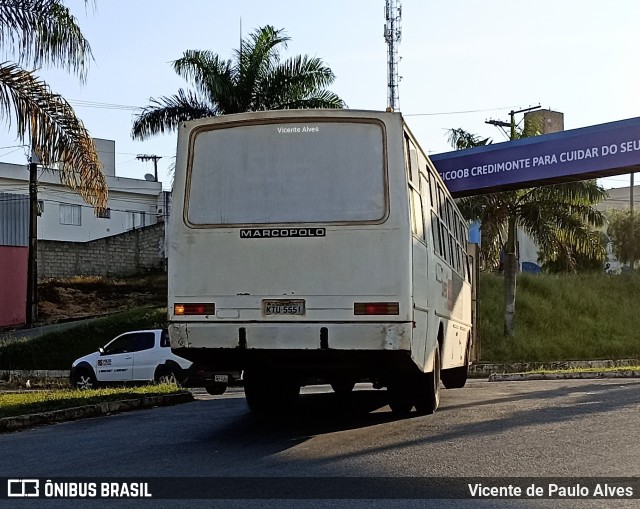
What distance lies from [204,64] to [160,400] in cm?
1850

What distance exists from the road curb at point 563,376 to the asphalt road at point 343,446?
9173 millimetres

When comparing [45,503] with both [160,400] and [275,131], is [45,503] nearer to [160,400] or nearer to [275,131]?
[275,131]

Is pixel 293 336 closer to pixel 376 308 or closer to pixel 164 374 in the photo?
pixel 376 308

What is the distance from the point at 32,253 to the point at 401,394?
2671 centimetres

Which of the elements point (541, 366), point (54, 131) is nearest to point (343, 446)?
point (54, 131)

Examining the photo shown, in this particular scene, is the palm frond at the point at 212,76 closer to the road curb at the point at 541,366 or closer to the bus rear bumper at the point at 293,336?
the road curb at the point at 541,366

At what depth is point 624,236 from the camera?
62500 mm

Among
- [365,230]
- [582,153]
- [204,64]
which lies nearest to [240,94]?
[204,64]

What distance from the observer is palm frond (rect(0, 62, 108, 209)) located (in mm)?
15602

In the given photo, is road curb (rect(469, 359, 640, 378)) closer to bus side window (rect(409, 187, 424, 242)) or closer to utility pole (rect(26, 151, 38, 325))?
utility pole (rect(26, 151, 38, 325))

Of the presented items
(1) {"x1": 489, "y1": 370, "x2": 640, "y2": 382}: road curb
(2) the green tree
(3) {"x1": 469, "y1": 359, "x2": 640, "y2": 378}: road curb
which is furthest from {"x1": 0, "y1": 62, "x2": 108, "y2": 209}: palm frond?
(2) the green tree

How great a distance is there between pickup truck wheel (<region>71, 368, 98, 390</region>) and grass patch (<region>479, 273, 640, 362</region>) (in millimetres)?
13593

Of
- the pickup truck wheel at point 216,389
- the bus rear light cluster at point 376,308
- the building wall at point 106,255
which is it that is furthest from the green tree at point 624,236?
the bus rear light cluster at point 376,308

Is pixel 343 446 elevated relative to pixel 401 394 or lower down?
lower down
